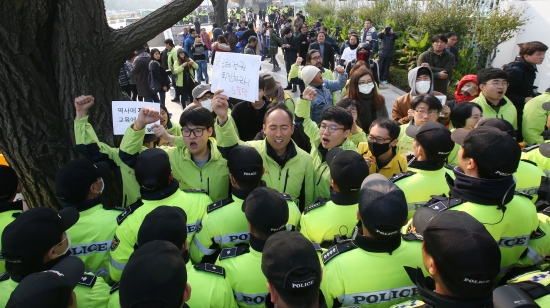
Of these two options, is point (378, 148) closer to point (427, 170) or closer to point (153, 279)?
point (427, 170)

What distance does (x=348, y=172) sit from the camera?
2467 mm

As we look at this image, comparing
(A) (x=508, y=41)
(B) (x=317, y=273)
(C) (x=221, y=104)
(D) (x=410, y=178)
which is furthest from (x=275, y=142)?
(A) (x=508, y=41)

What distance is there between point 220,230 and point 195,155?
1063mm

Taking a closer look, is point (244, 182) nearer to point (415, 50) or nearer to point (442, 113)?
point (442, 113)

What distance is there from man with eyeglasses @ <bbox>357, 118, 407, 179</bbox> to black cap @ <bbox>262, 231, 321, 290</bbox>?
1968mm

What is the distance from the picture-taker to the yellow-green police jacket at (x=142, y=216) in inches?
96.7

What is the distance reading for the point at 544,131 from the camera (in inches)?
168

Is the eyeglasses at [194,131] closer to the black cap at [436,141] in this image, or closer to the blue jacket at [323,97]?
the black cap at [436,141]

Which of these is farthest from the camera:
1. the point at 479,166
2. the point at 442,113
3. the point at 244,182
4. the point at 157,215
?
the point at 442,113

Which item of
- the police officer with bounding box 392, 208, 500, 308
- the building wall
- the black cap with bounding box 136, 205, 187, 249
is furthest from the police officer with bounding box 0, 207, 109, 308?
the building wall

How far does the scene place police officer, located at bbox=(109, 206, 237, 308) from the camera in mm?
1972

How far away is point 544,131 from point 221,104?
3.77 m

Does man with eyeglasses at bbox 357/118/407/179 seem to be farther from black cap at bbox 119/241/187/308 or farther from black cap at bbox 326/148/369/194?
black cap at bbox 119/241/187/308

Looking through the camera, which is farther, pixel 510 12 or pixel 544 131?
pixel 510 12
